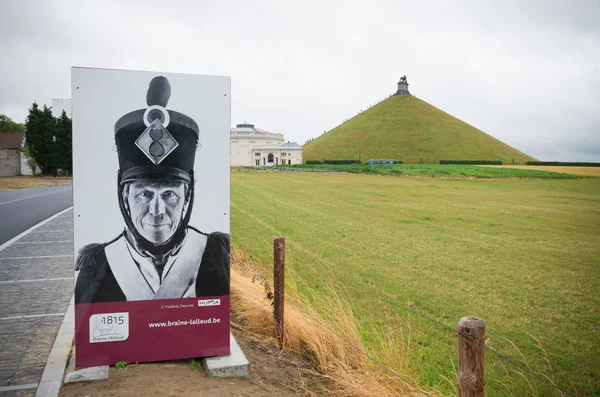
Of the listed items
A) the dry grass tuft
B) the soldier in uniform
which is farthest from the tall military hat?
the dry grass tuft

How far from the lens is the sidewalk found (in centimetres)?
488

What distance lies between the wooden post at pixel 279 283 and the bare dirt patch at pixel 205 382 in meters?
0.47

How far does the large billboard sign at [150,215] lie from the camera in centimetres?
Result: 464

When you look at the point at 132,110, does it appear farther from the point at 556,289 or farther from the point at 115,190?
the point at 556,289

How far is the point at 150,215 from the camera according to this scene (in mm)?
4852

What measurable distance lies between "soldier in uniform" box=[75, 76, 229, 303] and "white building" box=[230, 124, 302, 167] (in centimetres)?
11980

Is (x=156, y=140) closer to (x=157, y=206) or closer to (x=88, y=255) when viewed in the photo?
(x=157, y=206)

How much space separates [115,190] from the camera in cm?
474

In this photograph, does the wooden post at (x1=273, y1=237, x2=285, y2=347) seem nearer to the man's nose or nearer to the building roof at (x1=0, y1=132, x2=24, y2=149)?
the man's nose

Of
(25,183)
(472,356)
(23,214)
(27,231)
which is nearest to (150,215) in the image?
(472,356)

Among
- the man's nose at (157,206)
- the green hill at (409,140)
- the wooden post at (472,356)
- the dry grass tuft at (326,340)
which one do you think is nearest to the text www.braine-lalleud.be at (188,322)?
the man's nose at (157,206)

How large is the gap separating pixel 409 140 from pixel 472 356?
134744mm

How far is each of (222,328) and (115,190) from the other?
1756mm

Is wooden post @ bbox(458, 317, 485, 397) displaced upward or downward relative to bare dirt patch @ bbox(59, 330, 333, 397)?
upward
